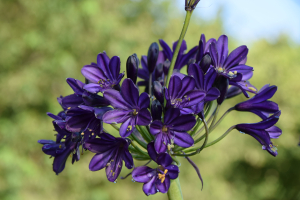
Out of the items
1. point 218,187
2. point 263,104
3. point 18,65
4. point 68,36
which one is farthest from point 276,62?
point 263,104

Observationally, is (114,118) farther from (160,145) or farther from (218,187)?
(218,187)

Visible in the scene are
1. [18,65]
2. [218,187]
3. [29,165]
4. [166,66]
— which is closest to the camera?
[166,66]

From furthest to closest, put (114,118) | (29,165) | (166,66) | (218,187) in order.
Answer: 1. (218,187)
2. (29,165)
3. (166,66)
4. (114,118)

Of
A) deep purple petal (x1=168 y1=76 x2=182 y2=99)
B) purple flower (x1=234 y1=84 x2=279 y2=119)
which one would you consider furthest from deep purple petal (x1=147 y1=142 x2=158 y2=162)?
purple flower (x1=234 y1=84 x2=279 y2=119)

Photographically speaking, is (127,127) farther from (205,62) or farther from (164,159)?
(205,62)

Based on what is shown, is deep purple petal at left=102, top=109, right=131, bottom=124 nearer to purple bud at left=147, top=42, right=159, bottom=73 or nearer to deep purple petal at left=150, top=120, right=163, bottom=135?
deep purple petal at left=150, top=120, right=163, bottom=135

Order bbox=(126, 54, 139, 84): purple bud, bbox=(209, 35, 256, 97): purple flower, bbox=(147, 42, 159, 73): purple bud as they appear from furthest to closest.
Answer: bbox=(147, 42, 159, 73): purple bud, bbox=(209, 35, 256, 97): purple flower, bbox=(126, 54, 139, 84): purple bud
